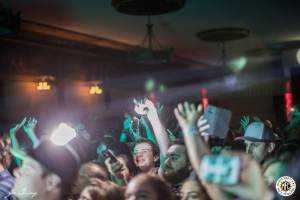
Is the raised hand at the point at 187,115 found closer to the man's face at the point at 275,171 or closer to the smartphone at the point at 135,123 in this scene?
the man's face at the point at 275,171

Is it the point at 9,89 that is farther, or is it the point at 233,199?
the point at 9,89

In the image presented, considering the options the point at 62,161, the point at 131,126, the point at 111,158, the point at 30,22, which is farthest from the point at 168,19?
the point at 62,161

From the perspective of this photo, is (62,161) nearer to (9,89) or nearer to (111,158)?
(111,158)

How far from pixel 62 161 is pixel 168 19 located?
→ 453cm

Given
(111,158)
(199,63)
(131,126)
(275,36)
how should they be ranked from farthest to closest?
(199,63)
(275,36)
(131,126)
(111,158)

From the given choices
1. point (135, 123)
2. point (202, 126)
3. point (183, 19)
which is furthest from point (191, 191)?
point (183, 19)

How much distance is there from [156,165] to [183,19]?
3738mm

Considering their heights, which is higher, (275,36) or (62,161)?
(275,36)

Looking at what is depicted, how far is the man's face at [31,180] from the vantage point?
6.34ft

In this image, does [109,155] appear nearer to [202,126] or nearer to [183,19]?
[202,126]

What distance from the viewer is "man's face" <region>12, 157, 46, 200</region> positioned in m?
1.93

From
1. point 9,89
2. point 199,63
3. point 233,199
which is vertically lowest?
point 233,199

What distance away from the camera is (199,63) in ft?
32.7

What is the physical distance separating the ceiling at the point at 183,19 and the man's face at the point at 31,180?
11.2ft
